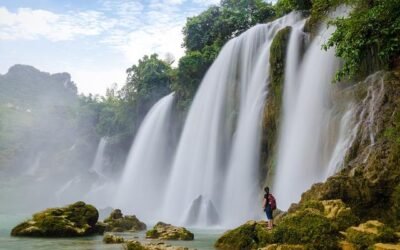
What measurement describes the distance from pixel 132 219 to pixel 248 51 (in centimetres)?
1473

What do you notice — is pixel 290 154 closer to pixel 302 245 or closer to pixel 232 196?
pixel 232 196

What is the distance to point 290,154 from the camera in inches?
856

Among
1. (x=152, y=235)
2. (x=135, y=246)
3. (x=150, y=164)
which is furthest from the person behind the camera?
(x=150, y=164)

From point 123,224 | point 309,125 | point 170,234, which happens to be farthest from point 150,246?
point 309,125

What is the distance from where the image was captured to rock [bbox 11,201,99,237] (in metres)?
16.8

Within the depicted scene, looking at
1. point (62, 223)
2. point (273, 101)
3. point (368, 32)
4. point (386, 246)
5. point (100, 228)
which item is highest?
point (273, 101)

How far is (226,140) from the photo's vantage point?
29.2m

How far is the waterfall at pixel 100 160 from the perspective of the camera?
5494 centimetres

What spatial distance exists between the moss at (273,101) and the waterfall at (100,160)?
33.1 meters

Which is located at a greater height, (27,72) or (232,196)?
(27,72)

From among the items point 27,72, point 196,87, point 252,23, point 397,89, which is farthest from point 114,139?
point 27,72

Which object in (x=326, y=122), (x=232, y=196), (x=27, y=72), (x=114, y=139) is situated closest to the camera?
(x=326, y=122)

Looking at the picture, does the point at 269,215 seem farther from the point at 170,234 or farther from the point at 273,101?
the point at 273,101

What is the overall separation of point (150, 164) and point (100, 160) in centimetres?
1703
